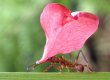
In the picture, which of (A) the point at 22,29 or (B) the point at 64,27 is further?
(A) the point at 22,29

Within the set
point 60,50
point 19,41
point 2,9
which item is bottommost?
Answer: point 19,41

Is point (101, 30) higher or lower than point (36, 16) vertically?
lower

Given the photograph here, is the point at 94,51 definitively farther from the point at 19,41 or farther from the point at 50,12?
the point at 50,12

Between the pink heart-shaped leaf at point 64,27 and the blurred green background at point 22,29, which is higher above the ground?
the pink heart-shaped leaf at point 64,27

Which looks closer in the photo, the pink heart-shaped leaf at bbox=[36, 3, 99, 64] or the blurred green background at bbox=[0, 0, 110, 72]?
the pink heart-shaped leaf at bbox=[36, 3, 99, 64]

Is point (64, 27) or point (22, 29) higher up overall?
point (64, 27)

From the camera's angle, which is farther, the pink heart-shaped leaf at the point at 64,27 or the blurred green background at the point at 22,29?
the blurred green background at the point at 22,29

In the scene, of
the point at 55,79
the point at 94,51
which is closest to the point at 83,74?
the point at 55,79

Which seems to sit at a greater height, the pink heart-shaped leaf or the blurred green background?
the pink heart-shaped leaf
